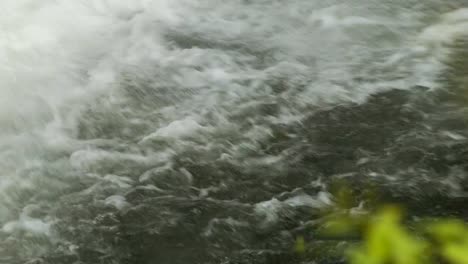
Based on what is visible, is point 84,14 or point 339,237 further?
point 84,14

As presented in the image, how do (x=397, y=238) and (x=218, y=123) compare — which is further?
(x=218, y=123)

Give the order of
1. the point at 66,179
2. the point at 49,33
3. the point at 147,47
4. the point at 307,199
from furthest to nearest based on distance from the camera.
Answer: the point at 49,33 < the point at 147,47 < the point at 66,179 < the point at 307,199

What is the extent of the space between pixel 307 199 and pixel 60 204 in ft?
4.51

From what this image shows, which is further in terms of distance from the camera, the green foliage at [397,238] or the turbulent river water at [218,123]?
the turbulent river water at [218,123]

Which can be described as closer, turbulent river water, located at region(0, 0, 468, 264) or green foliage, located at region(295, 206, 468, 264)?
green foliage, located at region(295, 206, 468, 264)

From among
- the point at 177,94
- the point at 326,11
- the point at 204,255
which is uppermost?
the point at 326,11

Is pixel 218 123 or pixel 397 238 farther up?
pixel 218 123

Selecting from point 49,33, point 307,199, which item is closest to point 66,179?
point 307,199

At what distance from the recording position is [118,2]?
5461 millimetres

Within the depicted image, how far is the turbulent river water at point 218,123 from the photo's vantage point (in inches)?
127

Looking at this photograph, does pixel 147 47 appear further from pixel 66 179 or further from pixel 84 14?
pixel 66 179

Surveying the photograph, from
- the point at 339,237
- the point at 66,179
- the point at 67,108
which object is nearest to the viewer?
the point at 339,237

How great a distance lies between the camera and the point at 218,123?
395 centimetres

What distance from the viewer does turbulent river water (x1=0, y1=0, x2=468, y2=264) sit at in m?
3.22
